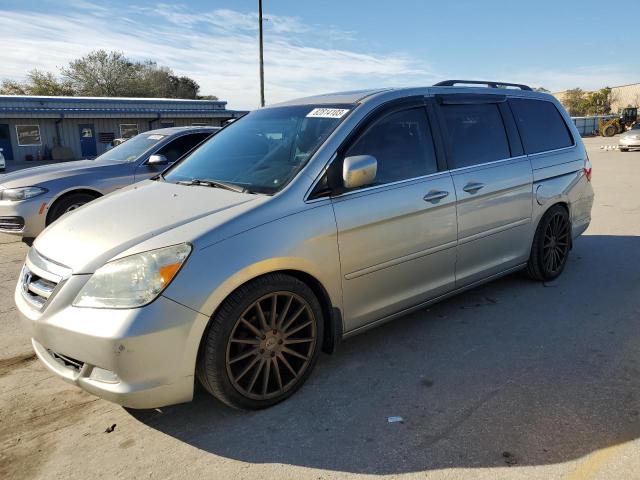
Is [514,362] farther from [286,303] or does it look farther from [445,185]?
[286,303]

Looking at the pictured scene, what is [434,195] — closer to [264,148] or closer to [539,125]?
[264,148]

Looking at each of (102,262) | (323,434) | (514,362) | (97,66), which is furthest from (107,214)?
(97,66)

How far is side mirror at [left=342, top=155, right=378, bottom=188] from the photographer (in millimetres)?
3072

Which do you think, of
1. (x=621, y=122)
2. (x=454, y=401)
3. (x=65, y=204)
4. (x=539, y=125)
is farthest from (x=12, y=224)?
(x=621, y=122)

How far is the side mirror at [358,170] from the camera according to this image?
3072 mm

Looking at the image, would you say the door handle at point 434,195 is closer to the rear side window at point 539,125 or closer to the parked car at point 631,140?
the rear side window at point 539,125

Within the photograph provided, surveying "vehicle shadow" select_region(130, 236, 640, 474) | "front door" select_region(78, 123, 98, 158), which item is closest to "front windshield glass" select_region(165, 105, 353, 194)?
"vehicle shadow" select_region(130, 236, 640, 474)

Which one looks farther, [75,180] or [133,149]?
[133,149]

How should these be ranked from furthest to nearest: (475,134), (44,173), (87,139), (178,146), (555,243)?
(87,139), (178,146), (44,173), (555,243), (475,134)

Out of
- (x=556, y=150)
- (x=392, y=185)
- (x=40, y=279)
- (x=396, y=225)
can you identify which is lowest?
(x=40, y=279)

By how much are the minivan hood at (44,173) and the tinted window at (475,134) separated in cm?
508

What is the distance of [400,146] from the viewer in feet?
11.8

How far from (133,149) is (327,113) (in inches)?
199

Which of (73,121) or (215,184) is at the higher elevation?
(73,121)
